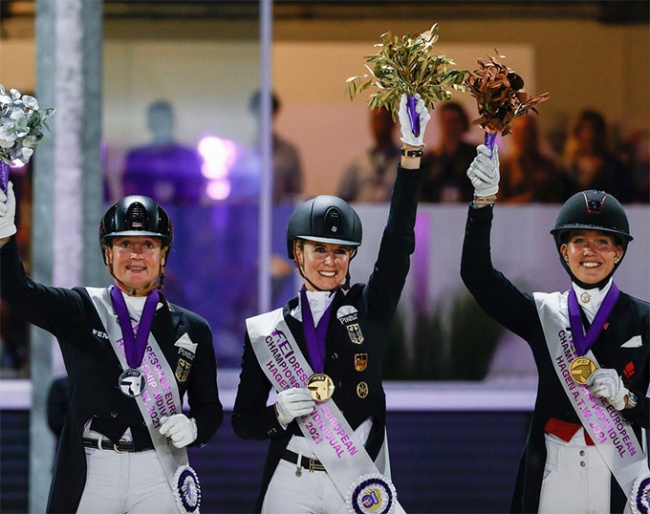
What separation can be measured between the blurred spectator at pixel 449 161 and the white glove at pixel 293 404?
4.31 metres

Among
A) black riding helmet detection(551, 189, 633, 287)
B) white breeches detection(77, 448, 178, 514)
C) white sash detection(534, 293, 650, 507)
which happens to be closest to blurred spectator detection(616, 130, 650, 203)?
black riding helmet detection(551, 189, 633, 287)

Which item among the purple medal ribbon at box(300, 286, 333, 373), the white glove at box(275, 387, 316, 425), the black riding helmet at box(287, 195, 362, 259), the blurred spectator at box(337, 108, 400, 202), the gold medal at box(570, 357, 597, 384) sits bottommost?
the white glove at box(275, 387, 316, 425)

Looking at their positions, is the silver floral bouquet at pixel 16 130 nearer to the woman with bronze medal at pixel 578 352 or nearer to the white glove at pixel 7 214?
the white glove at pixel 7 214

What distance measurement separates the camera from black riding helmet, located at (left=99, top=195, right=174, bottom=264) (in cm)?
622

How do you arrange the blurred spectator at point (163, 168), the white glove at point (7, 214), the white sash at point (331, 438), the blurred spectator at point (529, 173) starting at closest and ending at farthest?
the white glove at point (7, 214) < the white sash at point (331, 438) < the blurred spectator at point (163, 168) < the blurred spectator at point (529, 173)

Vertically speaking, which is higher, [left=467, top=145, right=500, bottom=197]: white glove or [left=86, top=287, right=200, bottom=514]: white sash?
[left=467, top=145, right=500, bottom=197]: white glove

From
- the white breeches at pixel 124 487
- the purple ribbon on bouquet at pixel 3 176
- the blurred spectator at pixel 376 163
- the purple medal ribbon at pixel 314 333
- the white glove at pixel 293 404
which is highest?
the blurred spectator at pixel 376 163

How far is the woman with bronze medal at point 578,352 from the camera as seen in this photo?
612cm

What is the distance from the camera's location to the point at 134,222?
623 centimetres

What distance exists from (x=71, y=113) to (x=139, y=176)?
1.81 metres

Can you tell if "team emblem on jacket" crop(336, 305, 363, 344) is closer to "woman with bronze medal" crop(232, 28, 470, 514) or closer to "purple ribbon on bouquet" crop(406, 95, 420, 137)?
"woman with bronze medal" crop(232, 28, 470, 514)

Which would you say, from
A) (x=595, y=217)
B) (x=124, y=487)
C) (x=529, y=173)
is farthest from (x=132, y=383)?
(x=529, y=173)

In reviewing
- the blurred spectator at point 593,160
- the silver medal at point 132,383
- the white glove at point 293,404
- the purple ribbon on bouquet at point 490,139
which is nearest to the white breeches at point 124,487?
the silver medal at point 132,383

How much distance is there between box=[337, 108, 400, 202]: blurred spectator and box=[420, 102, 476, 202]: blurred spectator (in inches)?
9.8
